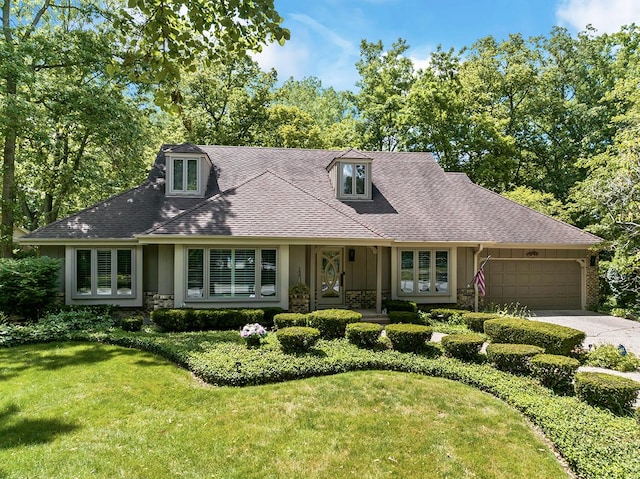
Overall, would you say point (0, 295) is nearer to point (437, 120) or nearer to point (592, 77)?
point (437, 120)

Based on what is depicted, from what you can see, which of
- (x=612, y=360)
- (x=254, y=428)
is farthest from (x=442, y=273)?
(x=254, y=428)

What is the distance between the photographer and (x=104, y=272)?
12.8 m

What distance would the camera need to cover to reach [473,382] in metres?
7.29

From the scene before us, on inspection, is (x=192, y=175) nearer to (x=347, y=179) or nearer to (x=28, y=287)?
(x=347, y=179)

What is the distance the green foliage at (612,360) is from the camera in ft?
27.0

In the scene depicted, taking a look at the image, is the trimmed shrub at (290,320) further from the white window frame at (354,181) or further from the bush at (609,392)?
the white window frame at (354,181)

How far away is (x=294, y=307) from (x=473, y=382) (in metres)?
6.32

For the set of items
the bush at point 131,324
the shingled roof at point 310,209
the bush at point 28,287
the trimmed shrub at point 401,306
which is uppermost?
the shingled roof at point 310,209

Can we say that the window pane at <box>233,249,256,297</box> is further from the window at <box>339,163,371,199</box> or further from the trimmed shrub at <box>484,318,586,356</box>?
the trimmed shrub at <box>484,318,586,356</box>

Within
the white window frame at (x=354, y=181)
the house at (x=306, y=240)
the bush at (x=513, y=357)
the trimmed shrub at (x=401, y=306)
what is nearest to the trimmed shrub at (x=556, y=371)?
the bush at (x=513, y=357)

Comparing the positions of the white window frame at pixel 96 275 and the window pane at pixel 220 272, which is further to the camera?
the white window frame at pixel 96 275

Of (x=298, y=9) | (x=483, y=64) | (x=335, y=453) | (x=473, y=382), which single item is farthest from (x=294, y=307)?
(x=483, y=64)

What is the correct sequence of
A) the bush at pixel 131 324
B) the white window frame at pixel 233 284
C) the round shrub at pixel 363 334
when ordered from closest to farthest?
the round shrub at pixel 363 334, the bush at pixel 131 324, the white window frame at pixel 233 284

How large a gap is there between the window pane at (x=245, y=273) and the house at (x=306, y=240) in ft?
0.10
